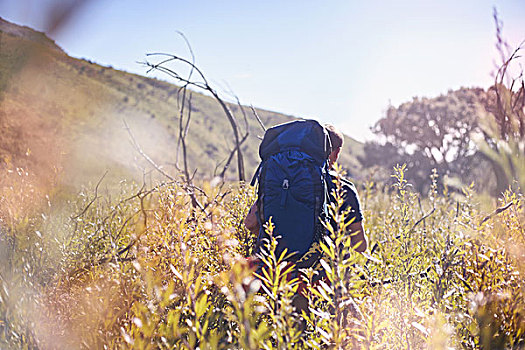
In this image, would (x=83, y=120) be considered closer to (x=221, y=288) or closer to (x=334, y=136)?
(x=334, y=136)

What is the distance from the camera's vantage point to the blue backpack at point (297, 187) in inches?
88.6

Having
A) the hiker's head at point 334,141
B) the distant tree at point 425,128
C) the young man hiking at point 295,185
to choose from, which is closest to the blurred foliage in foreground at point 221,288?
the young man hiking at point 295,185

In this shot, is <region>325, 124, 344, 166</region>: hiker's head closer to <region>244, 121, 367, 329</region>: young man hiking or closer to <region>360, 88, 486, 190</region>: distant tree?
<region>244, 121, 367, 329</region>: young man hiking

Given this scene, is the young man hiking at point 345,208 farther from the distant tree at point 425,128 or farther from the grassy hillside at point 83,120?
the distant tree at point 425,128

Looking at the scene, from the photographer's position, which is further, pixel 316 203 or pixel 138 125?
pixel 138 125

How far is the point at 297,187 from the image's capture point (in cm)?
227

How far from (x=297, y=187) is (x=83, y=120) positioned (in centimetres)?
2575

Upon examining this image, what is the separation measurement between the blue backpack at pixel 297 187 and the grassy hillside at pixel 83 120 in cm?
79

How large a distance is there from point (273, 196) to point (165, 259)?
76cm

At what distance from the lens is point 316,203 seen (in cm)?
224

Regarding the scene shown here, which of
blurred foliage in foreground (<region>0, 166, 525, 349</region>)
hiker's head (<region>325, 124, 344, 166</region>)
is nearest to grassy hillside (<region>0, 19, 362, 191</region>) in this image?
hiker's head (<region>325, 124, 344, 166</region>)

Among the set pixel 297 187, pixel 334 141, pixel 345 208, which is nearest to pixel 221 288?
pixel 297 187

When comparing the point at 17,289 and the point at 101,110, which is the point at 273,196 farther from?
the point at 101,110

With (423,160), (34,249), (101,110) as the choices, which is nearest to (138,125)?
(101,110)
